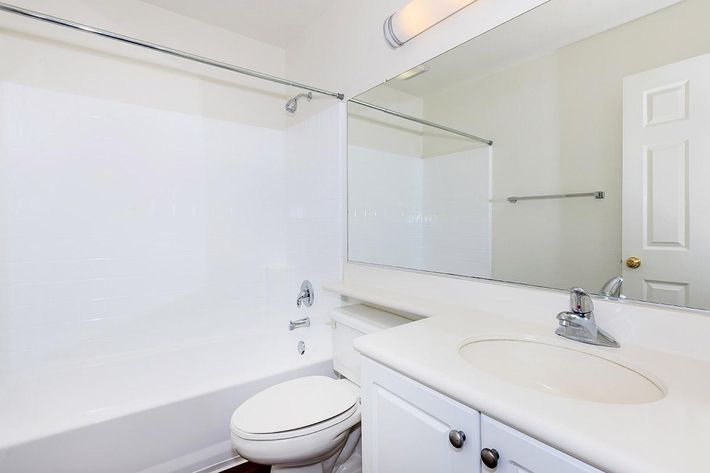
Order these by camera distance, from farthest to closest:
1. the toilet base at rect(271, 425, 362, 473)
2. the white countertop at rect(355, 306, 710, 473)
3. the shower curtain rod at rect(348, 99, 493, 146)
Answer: the shower curtain rod at rect(348, 99, 493, 146)
the toilet base at rect(271, 425, 362, 473)
the white countertop at rect(355, 306, 710, 473)

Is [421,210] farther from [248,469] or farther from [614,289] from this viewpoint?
[248,469]

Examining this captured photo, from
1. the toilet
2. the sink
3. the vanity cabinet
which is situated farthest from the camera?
the toilet

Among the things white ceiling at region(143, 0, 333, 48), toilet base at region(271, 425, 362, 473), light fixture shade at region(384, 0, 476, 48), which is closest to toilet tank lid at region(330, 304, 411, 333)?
toilet base at region(271, 425, 362, 473)

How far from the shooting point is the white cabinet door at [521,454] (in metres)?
0.50

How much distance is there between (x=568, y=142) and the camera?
109cm

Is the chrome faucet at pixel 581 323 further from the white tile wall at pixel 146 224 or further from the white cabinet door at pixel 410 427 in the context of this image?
the white tile wall at pixel 146 224

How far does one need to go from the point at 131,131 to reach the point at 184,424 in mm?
1602

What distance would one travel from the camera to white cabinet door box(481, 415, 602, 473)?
1.66 ft

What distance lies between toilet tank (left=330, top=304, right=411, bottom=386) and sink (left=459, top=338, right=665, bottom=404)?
21.2 inches

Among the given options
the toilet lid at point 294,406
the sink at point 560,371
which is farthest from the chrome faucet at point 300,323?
the sink at point 560,371

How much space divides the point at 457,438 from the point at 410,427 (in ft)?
0.49

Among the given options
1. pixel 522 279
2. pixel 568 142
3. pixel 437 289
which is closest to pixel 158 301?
pixel 437 289

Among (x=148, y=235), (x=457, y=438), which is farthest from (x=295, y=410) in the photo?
(x=148, y=235)

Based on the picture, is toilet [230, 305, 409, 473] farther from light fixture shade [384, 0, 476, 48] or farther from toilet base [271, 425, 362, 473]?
light fixture shade [384, 0, 476, 48]
